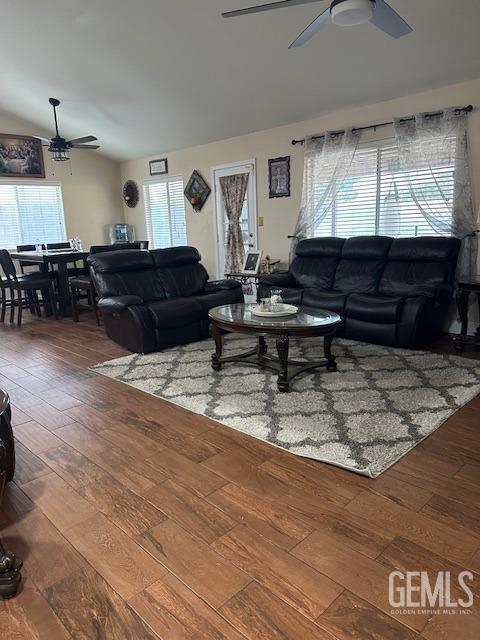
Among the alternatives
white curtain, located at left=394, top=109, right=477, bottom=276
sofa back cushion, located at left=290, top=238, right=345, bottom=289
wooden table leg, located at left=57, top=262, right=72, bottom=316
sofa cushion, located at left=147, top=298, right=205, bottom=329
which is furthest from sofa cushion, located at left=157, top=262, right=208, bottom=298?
white curtain, located at left=394, top=109, right=477, bottom=276

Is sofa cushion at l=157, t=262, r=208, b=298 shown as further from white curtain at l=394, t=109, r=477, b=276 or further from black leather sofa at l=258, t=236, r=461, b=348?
white curtain at l=394, t=109, r=477, b=276

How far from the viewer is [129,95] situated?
595 cm

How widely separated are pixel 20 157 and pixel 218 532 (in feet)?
24.8

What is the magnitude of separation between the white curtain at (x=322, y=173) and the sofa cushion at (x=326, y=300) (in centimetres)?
131

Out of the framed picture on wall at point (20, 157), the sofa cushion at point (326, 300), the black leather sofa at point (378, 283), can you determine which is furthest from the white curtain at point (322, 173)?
the framed picture on wall at point (20, 157)

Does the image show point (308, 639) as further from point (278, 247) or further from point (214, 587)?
point (278, 247)

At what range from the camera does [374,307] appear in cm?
430

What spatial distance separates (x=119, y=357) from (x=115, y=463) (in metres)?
2.03

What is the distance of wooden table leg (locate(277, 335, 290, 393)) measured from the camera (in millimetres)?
3343

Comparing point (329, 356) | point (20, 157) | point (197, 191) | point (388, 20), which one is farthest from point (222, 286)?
point (20, 157)

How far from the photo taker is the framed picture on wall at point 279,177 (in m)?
6.08

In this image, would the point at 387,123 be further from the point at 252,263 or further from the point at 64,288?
the point at 64,288

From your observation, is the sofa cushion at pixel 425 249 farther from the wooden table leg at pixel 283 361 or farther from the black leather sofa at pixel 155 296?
the wooden table leg at pixel 283 361

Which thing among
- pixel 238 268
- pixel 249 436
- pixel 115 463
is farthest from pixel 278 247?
pixel 115 463
